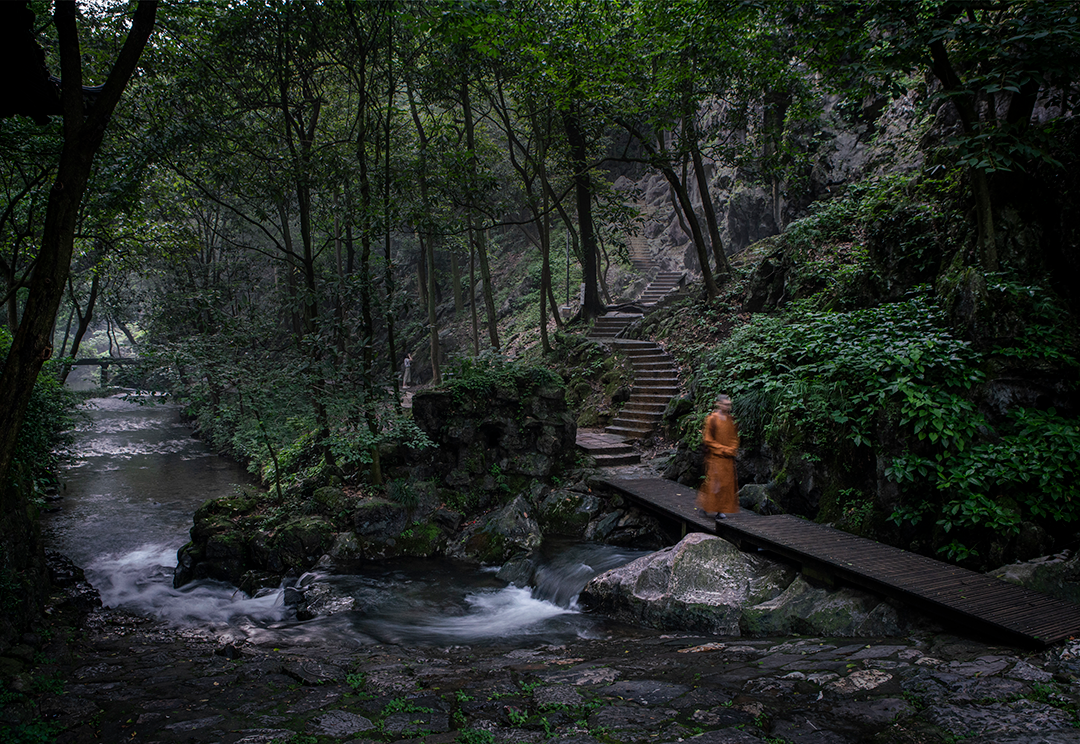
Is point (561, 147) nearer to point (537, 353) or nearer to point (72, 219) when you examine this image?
point (537, 353)

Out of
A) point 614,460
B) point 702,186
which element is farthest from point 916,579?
point 702,186

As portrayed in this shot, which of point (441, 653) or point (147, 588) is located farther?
point (147, 588)

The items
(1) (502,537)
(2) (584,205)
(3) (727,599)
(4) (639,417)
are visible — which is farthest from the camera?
(2) (584,205)

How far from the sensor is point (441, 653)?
6.32 m

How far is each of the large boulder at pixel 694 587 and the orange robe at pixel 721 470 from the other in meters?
0.92

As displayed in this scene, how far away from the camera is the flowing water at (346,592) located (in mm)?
7371

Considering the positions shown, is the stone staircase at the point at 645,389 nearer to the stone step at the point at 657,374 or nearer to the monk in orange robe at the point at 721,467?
Answer: the stone step at the point at 657,374

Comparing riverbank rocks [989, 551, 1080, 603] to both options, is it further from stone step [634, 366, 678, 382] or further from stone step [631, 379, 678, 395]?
stone step [634, 366, 678, 382]

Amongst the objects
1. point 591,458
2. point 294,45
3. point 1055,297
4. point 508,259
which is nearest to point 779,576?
point 1055,297

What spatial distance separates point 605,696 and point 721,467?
4394 mm

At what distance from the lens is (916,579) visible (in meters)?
5.34

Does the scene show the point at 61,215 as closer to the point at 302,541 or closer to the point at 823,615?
the point at 302,541

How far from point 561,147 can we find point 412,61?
14.3 feet

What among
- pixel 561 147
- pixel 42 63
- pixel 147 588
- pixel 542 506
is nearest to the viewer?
pixel 42 63
